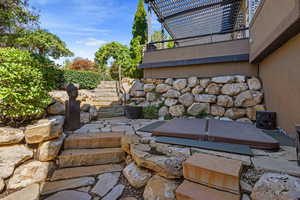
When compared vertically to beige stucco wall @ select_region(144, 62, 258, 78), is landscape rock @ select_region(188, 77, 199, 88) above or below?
below

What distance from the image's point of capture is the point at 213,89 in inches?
150

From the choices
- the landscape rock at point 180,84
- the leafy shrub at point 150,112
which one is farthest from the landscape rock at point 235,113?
the leafy shrub at point 150,112

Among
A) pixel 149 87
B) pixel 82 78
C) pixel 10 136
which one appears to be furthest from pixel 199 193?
pixel 82 78

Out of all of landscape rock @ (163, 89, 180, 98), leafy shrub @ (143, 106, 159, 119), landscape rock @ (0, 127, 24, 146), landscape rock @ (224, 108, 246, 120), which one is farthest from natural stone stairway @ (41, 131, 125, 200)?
landscape rock @ (224, 108, 246, 120)

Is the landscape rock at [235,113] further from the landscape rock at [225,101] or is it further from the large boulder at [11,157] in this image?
the large boulder at [11,157]

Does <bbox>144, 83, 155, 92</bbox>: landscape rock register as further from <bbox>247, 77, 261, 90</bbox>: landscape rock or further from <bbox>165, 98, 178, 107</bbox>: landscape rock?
<bbox>247, 77, 261, 90</bbox>: landscape rock

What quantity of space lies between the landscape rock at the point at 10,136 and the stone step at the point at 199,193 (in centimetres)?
236

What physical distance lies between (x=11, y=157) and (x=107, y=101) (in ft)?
11.9

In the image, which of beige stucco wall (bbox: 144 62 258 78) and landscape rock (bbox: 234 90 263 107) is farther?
beige stucco wall (bbox: 144 62 258 78)

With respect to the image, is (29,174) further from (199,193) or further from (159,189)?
(199,193)

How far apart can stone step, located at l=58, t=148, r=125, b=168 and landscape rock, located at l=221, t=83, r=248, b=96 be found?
10.2 feet

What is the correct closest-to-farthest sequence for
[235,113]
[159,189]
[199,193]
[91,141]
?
[199,193], [159,189], [91,141], [235,113]

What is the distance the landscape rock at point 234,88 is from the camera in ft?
11.6

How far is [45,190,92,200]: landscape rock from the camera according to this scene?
60.3 inches
